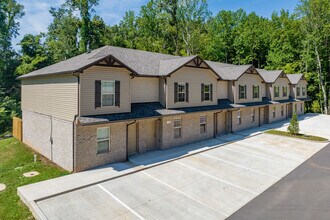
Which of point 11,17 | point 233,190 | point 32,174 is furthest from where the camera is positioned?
point 11,17

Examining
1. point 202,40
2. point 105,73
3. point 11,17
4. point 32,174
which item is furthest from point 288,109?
point 11,17

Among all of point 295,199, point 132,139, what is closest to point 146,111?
point 132,139

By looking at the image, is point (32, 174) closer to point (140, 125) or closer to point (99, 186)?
point (99, 186)

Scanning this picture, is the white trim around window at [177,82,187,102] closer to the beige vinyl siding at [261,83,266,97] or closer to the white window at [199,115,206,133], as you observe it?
the white window at [199,115,206,133]

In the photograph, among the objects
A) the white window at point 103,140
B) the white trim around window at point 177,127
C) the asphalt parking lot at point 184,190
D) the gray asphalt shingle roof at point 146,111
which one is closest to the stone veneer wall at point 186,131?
the white trim around window at point 177,127

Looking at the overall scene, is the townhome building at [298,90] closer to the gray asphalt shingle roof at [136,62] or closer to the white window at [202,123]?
the white window at [202,123]

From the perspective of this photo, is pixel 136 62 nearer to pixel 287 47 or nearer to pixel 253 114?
pixel 253 114

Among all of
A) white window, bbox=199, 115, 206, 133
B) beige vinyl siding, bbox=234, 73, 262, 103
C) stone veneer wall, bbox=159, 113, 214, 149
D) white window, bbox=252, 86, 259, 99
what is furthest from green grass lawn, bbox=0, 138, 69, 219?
white window, bbox=252, 86, 259, 99
